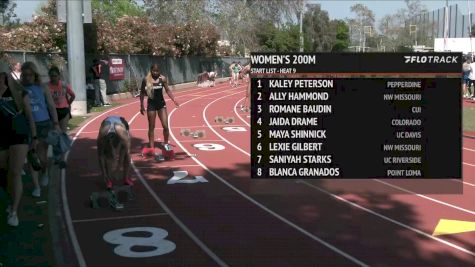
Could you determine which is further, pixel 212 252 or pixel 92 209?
pixel 92 209

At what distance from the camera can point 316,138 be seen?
585 cm

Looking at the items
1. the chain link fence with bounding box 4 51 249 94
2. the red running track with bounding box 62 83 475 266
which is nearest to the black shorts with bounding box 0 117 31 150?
the red running track with bounding box 62 83 475 266

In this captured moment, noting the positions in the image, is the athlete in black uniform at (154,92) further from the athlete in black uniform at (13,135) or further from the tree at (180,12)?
the tree at (180,12)

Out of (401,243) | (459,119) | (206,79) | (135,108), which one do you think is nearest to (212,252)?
(401,243)

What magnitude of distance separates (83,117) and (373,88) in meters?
15.6

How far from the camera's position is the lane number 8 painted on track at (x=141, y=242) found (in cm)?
639

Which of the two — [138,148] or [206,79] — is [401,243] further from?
[206,79]

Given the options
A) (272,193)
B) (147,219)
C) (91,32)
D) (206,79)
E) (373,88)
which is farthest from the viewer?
(206,79)

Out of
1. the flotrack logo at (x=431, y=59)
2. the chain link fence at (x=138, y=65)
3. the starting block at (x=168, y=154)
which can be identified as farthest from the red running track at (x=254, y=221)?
the chain link fence at (x=138, y=65)

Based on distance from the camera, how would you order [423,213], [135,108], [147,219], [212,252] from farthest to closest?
1. [135,108]
2. [423,213]
3. [147,219]
4. [212,252]

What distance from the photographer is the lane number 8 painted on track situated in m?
6.39

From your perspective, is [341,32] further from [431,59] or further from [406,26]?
[431,59]
